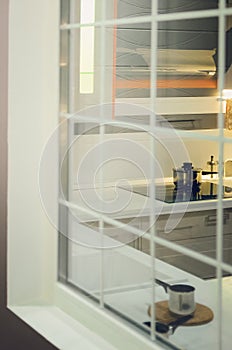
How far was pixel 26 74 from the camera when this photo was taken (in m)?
2.47

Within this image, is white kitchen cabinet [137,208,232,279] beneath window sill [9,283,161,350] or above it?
above

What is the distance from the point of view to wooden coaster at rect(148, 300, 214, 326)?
1763 mm

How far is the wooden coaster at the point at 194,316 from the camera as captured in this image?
176cm

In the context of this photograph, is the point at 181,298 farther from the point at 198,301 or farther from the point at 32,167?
the point at 32,167

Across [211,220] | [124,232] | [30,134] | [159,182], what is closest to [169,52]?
[159,182]

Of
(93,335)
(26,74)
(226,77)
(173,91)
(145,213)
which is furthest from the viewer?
(26,74)

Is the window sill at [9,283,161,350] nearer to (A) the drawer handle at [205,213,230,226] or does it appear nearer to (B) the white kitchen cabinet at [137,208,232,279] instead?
(B) the white kitchen cabinet at [137,208,232,279]

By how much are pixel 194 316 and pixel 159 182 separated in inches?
14.5

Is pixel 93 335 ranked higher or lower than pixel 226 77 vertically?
lower

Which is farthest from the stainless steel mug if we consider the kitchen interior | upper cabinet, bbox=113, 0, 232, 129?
upper cabinet, bbox=113, 0, 232, 129

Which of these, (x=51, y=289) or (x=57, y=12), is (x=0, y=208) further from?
(x=57, y=12)

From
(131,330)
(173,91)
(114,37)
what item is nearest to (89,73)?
(114,37)

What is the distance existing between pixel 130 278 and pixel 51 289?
0.51 m

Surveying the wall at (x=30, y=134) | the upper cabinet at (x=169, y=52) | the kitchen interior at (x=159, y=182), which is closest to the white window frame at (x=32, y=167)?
the wall at (x=30, y=134)
